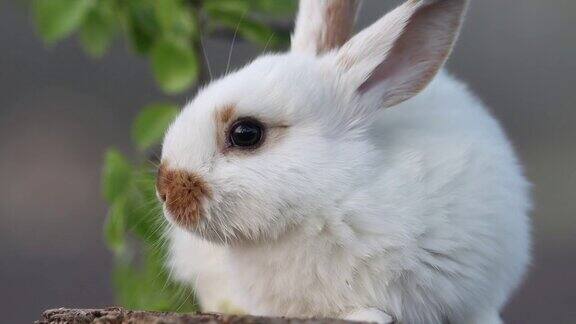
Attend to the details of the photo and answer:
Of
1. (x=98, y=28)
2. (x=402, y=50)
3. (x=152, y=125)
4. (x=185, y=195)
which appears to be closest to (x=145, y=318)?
(x=185, y=195)

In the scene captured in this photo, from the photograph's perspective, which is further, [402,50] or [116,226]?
[116,226]

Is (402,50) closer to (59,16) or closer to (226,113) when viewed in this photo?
(226,113)

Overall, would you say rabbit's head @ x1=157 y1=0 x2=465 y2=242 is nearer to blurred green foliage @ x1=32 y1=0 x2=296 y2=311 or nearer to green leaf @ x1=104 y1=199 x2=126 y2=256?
blurred green foliage @ x1=32 y1=0 x2=296 y2=311

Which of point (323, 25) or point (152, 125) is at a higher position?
point (323, 25)

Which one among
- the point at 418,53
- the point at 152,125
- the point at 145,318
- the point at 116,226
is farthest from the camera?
the point at 152,125

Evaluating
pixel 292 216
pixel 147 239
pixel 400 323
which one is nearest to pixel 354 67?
pixel 292 216

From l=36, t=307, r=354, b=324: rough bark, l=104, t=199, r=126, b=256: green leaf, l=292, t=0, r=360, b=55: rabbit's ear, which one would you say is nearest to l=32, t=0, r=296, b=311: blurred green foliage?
l=104, t=199, r=126, b=256: green leaf

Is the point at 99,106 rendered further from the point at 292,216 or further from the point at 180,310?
the point at 292,216
